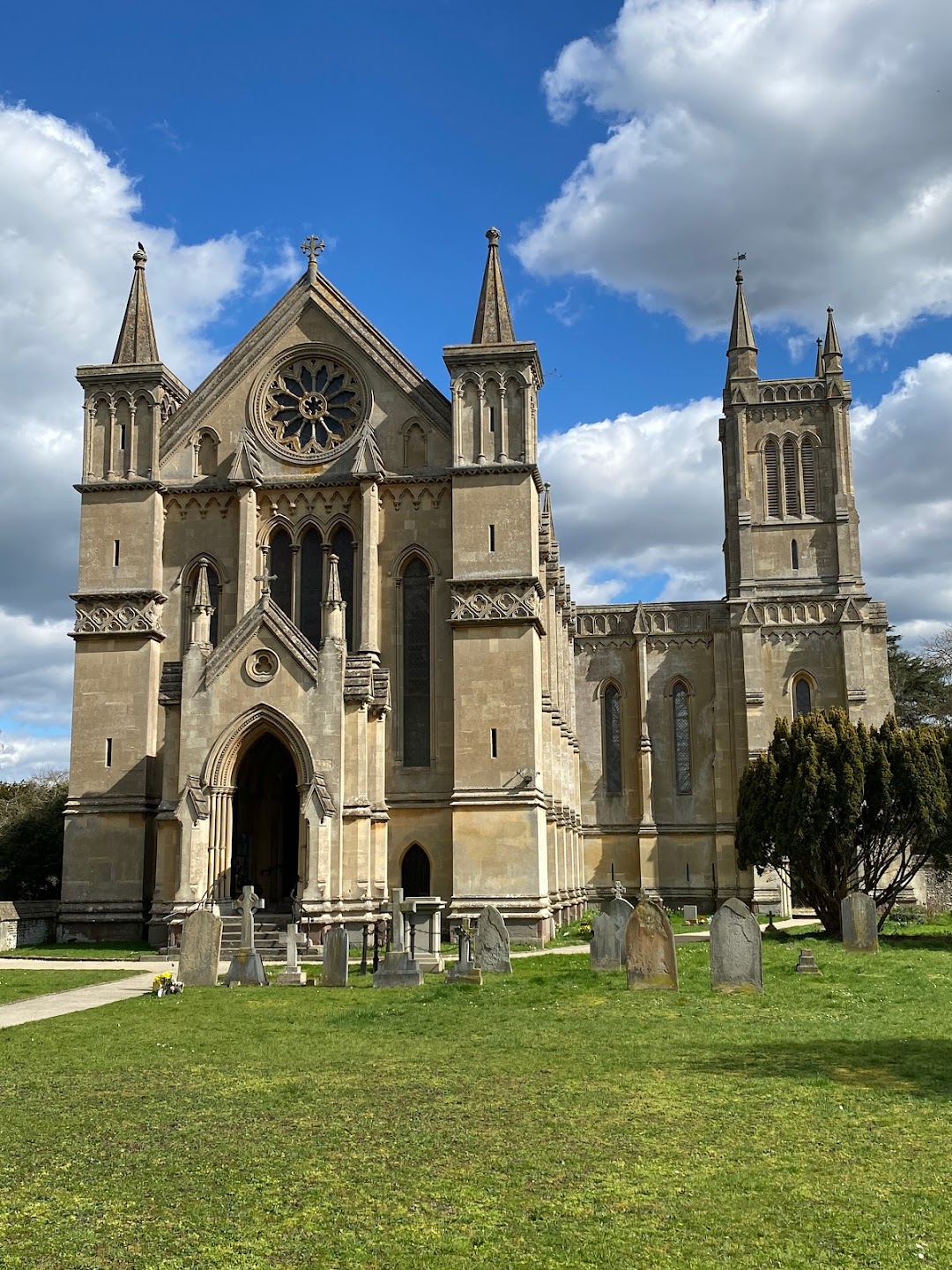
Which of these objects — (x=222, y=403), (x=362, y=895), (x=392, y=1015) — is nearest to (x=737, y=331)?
(x=222, y=403)

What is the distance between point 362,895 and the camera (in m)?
29.5

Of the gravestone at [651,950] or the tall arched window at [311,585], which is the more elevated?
the tall arched window at [311,585]

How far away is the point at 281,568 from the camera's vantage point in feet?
115

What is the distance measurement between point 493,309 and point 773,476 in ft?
68.0

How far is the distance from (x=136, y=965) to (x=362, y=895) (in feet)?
18.1

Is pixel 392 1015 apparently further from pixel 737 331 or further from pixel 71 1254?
pixel 737 331

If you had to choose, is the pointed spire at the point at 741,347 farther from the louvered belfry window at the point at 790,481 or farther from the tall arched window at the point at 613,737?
the tall arched window at the point at 613,737

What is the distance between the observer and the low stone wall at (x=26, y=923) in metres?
31.5

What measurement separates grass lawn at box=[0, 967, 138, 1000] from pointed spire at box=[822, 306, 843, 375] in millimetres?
40490

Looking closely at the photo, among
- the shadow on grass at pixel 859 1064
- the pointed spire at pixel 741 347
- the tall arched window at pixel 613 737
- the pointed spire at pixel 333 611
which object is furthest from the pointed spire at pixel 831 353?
the shadow on grass at pixel 859 1064

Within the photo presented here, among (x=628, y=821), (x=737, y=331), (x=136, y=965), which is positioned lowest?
(x=136, y=965)

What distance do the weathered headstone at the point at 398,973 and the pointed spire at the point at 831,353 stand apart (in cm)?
3990

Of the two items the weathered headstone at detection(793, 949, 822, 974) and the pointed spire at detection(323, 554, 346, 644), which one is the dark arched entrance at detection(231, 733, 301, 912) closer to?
the pointed spire at detection(323, 554, 346, 644)

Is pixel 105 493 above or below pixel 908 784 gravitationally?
above
